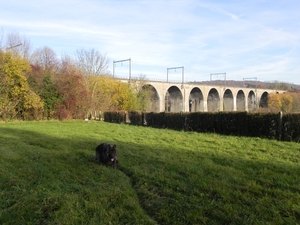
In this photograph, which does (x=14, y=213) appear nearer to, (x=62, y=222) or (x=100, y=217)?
(x=62, y=222)

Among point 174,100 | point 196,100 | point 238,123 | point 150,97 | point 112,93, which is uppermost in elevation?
point 112,93

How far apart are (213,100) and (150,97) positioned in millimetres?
28124

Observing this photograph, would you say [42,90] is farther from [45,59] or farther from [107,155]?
[107,155]

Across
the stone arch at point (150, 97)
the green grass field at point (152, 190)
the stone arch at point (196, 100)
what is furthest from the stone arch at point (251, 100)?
the green grass field at point (152, 190)

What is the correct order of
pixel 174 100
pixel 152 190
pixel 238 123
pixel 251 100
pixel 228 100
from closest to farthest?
pixel 152 190 < pixel 238 123 < pixel 174 100 < pixel 228 100 < pixel 251 100

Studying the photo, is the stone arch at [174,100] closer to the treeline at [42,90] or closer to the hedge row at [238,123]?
the treeline at [42,90]

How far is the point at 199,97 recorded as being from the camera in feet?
227

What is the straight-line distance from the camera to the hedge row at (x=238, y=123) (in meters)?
11.3

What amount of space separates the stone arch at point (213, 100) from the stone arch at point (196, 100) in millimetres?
3246

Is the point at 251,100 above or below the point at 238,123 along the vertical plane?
above

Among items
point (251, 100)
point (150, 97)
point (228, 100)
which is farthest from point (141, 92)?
point (251, 100)

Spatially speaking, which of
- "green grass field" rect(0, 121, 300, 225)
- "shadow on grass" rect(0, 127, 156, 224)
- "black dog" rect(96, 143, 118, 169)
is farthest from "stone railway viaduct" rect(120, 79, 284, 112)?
"shadow on grass" rect(0, 127, 156, 224)

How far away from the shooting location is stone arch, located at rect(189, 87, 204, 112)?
2656 inches

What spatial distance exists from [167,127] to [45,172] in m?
15.1
